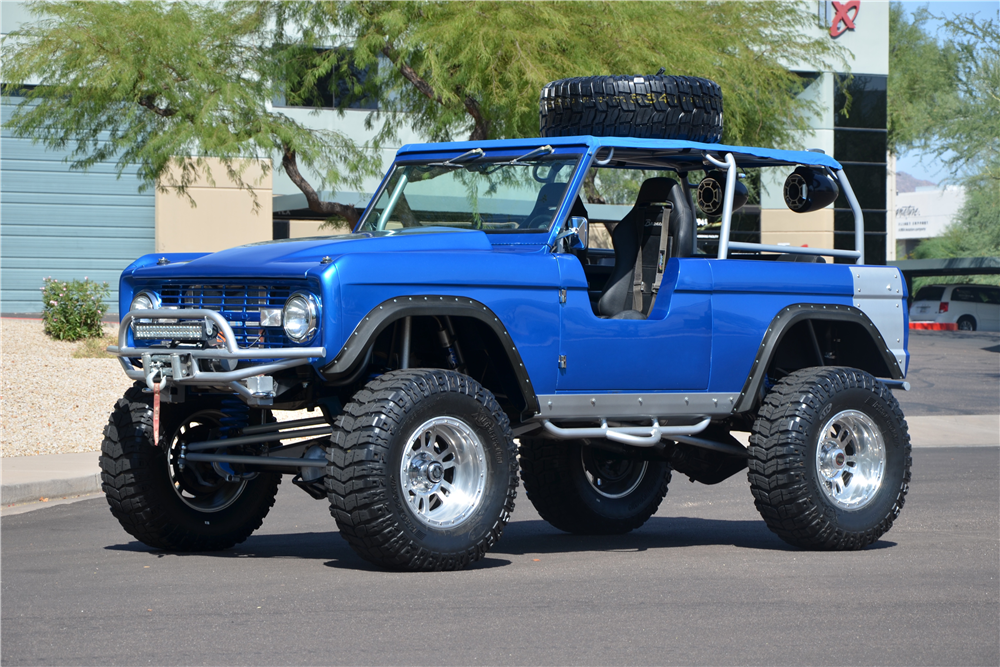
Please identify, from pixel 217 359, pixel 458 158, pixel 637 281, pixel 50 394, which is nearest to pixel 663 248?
pixel 637 281

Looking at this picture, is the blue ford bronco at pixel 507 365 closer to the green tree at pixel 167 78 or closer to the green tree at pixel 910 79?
the green tree at pixel 167 78

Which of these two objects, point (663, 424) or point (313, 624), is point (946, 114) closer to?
point (663, 424)

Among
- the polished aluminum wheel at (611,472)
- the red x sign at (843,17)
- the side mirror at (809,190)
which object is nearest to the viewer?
the side mirror at (809,190)

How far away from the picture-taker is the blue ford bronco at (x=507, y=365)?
6.74m

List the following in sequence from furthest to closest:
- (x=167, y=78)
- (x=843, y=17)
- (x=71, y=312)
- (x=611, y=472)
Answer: (x=843, y=17)
(x=71, y=312)
(x=167, y=78)
(x=611, y=472)

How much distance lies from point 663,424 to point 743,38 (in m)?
19.2

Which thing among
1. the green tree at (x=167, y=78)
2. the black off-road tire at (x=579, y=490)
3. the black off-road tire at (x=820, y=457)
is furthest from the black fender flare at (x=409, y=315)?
the green tree at (x=167, y=78)

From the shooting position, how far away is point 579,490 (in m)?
9.18

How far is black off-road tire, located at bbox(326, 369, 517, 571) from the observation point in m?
6.60

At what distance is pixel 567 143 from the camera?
26.3 feet

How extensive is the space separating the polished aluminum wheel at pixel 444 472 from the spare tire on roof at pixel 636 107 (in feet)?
8.27

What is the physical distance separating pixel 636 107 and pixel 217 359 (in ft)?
10.7

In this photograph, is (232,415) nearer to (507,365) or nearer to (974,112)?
(507,365)

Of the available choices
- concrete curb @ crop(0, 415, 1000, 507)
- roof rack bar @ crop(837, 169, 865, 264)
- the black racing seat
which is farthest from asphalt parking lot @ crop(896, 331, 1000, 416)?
the black racing seat
